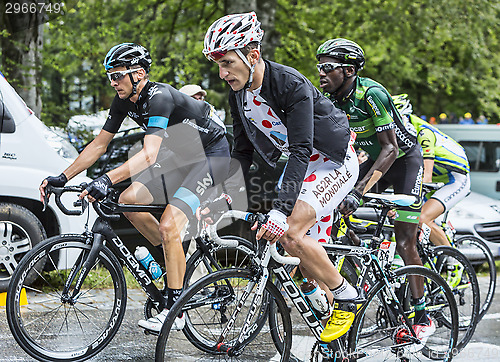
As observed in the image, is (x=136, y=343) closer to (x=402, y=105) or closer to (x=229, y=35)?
(x=229, y=35)

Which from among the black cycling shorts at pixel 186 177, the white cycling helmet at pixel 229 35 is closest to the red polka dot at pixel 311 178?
the white cycling helmet at pixel 229 35

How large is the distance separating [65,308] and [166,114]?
1.49m

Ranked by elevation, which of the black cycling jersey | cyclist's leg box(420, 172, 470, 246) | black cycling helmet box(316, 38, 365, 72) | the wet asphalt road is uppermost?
black cycling helmet box(316, 38, 365, 72)

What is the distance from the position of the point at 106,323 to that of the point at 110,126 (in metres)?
1.42

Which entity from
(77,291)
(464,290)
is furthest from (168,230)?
(464,290)

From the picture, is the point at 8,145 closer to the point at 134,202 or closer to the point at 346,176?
the point at 134,202

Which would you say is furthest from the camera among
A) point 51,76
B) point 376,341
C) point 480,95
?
point 480,95

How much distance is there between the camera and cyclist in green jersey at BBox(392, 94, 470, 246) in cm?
628

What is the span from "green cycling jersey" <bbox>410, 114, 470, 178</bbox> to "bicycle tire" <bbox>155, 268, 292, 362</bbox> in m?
2.81

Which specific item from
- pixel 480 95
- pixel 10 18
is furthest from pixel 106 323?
pixel 480 95

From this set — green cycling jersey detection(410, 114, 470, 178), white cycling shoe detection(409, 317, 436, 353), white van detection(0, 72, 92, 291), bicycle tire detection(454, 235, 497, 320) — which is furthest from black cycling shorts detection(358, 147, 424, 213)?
white van detection(0, 72, 92, 291)

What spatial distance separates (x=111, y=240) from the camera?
4.57 metres

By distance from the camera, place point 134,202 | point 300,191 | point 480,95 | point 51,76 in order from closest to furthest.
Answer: point 300,191
point 134,202
point 51,76
point 480,95

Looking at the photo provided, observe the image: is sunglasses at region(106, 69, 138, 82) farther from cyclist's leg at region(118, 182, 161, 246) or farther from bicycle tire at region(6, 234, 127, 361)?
bicycle tire at region(6, 234, 127, 361)
